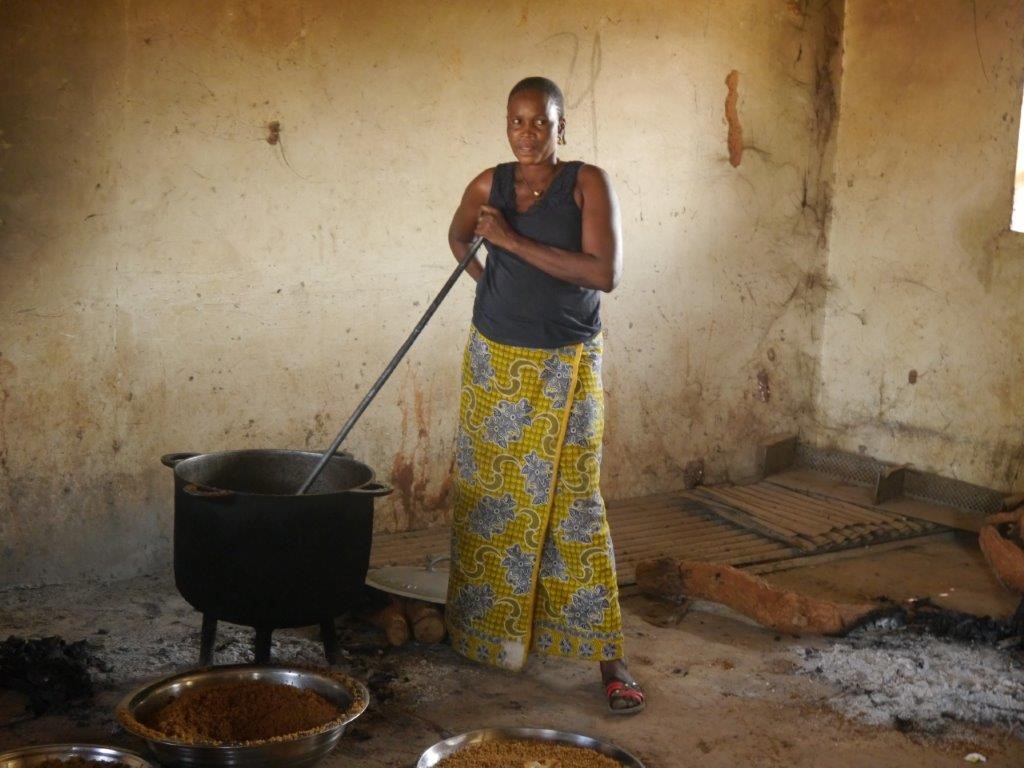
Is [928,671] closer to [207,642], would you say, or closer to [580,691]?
[580,691]

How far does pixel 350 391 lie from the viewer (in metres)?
4.87

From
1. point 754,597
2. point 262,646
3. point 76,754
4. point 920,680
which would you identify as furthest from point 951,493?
point 76,754

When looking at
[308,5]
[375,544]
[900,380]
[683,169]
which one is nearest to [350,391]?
[375,544]

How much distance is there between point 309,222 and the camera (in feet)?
15.3

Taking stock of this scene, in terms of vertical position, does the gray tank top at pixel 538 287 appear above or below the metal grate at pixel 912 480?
above

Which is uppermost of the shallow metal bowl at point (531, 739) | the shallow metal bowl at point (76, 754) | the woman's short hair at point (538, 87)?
the woman's short hair at point (538, 87)

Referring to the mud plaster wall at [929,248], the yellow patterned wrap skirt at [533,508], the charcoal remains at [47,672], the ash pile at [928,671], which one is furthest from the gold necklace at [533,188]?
the mud plaster wall at [929,248]

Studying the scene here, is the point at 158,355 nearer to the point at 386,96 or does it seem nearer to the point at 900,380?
the point at 386,96

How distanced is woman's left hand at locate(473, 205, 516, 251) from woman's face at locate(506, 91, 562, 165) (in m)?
0.17

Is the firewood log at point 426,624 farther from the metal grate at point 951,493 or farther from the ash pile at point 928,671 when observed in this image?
the metal grate at point 951,493

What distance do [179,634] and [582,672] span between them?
1.33 metres

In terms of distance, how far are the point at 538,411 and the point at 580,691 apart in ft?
2.91

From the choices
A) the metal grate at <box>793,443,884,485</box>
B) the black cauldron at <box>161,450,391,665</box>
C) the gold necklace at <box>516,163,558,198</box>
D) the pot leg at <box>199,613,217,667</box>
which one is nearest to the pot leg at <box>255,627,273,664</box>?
the black cauldron at <box>161,450,391,665</box>

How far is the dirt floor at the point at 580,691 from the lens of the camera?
10.7 feet
